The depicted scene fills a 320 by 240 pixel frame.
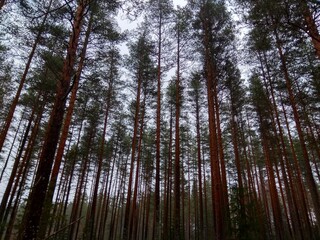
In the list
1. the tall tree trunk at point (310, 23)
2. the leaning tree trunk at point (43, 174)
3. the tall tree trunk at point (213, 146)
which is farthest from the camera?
the tall tree trunk at point (213, 146)

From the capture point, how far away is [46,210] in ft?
18.9

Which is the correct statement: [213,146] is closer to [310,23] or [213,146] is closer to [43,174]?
[310,23]

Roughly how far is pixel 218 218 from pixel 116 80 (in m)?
12.0

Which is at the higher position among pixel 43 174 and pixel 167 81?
pixel 167 81

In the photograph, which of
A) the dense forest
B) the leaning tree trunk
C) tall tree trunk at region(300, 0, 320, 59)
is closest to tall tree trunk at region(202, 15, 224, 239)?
the dense forest

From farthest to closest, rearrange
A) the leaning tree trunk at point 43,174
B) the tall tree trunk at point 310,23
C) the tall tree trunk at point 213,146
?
the tall tree trunk at point 213,146, the tall tree trunk at point 310,23, the leaning tree trunk at point 43,174

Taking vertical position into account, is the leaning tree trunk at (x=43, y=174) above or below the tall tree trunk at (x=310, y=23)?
below

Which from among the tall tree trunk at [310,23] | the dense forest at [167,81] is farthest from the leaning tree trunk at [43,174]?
the tall tree trunk at [310,23]

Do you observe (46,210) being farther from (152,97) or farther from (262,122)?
(262,122)

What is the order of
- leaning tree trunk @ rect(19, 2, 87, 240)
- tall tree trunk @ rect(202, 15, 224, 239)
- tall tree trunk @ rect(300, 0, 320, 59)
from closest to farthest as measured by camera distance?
leaning tree trunk @ rect(19, 2, 87, 240) → tall tree trunk @ rect(300, 0, 320, 59) → tall tree trunk @ rect(202, 15, 224, 239)

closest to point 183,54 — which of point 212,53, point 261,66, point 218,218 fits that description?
point 212,53

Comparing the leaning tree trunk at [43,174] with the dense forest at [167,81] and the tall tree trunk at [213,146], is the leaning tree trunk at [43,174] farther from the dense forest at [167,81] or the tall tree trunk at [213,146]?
the tall tree trunk at [213,146]

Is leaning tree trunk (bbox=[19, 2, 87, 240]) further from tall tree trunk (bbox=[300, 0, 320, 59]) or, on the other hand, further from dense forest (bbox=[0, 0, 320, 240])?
tall tree trunk (bbox=[300, 0, 320, 59])

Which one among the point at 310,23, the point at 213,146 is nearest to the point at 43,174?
the point at 213,146
